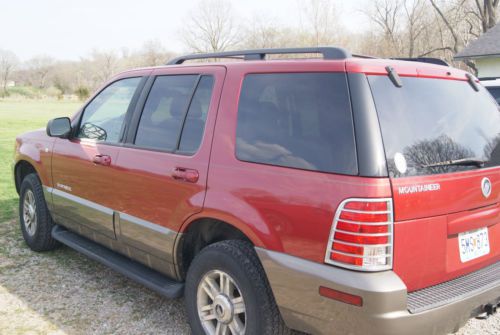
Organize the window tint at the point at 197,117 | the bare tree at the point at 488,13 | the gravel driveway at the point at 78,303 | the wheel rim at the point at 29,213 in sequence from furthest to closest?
the bare tree at the point at 488,13
the wheel rim at the point at 29,213
the gravel driveway at the point at 78,303
the window tint at the point at 197,117

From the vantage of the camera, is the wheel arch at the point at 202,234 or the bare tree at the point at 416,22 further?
the bare tree at the point at 416,22

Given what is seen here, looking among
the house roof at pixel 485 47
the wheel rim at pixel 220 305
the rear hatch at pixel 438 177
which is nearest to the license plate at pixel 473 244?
the rear hatch at pixel 438 177

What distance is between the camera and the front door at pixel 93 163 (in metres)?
3.86

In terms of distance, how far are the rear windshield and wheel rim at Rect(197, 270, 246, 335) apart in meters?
1.21

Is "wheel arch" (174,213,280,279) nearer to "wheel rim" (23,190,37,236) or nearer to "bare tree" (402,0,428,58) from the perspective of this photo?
"wheel rim" (23,190,37,236)

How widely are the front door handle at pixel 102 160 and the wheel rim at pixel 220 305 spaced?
1341 mm

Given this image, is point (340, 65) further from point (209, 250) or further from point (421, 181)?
point (209, 250)

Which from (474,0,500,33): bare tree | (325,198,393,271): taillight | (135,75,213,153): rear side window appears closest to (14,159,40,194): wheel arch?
(135,75,213,153): rear side window

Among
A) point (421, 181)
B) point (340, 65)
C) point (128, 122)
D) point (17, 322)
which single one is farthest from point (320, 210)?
point (17, 322)

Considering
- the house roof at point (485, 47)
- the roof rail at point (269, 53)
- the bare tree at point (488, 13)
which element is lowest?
the roof rail at point (269, 53)

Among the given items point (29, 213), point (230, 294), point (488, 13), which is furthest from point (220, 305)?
point (488, 13)

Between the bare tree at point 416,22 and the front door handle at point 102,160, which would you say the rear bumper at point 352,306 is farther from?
the bare tree at point 416,22

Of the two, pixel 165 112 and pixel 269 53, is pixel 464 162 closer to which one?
pixel 269 53

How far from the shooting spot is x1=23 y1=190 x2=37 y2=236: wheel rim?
503 centimetres
